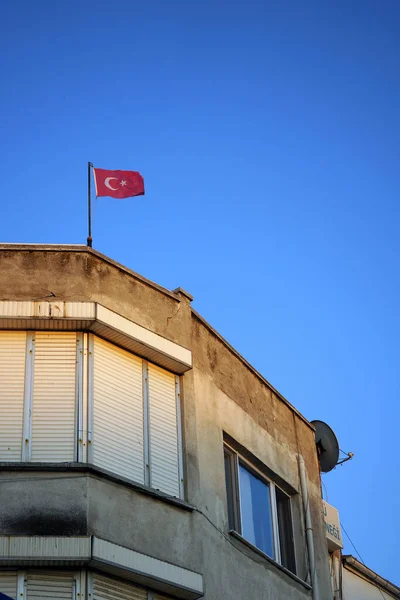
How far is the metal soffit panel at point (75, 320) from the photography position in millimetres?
15883

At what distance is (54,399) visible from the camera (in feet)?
51.0

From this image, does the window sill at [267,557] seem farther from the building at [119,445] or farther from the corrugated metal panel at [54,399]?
Answer: the corrugated metal panel at [54,399]

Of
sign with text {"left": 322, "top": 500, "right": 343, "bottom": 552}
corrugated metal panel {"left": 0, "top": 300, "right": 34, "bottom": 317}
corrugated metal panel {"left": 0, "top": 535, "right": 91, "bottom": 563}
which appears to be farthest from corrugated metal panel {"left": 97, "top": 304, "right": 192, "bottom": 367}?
sign with text {"left": 322, "top": 500, "right": 343, "bottom": 552}

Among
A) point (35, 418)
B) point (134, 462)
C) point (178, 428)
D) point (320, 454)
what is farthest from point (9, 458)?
point (320, 454)

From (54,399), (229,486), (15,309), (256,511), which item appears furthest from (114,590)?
(256,511)

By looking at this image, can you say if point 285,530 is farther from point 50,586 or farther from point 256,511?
point 50,586

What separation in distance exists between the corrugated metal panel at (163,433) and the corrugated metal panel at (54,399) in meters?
1.46

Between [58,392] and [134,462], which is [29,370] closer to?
[58,392]

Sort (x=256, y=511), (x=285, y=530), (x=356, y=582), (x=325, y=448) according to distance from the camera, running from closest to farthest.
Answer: (x=256, y=511) < (x=285, y=530) < (x=325, y=448) < (x=356, y=582)

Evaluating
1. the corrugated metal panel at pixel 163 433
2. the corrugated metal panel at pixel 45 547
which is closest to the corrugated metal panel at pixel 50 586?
the corrugated metal panel at pixel 45 547

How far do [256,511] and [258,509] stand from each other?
4.6 inches

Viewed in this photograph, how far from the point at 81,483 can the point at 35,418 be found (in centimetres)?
139

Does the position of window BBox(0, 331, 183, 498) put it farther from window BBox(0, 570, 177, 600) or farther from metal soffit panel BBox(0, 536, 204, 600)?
window BBox(0, 570, 177, 600)

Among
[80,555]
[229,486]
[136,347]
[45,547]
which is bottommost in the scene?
[80,555]
